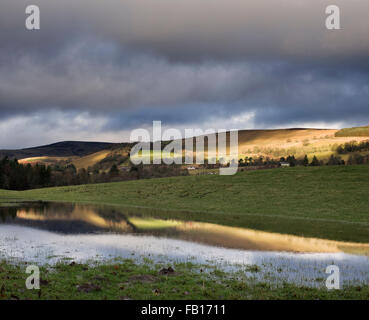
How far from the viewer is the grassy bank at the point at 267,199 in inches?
1382

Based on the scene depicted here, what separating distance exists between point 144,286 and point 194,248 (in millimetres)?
9693

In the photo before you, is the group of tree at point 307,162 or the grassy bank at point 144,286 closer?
the grassy bank at point 144,286

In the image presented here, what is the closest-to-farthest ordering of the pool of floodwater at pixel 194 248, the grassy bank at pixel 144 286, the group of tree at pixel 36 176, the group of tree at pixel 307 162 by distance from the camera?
the grassy bank at pixel 144 286 → the pool of floodwater at pixel 194 248 → the group of tree at pixel 307 162 → the group of tree at pixel 36 176

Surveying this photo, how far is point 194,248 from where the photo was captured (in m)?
22.7

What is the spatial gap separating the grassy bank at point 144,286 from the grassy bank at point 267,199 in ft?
51.2

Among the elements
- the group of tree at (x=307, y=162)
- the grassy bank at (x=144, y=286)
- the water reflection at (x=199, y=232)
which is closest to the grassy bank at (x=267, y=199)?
the water reflection at (x=199, y=232)

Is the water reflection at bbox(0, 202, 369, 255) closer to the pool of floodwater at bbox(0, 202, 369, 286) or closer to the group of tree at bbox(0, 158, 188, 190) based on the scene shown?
the pool of floodwater at bbox(0, 202, 369, 286)

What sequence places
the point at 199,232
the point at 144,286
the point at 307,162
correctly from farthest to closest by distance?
the point at 307,162 → the point at 199,232 → the point at 144,286

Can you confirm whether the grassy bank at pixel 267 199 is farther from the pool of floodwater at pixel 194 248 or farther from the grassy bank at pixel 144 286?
the grassy bank at pixel 144 286

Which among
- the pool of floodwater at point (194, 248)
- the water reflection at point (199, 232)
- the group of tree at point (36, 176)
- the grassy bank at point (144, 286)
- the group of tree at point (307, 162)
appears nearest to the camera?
the grassy bank at point (144, 286)

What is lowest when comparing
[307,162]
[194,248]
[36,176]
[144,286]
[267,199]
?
[36,176]

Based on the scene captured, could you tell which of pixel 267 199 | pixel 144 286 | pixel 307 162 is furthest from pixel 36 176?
pixel 144 286

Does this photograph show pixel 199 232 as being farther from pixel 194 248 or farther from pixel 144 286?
pixel 144 286

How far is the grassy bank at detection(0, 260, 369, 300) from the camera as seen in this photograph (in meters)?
12.1
